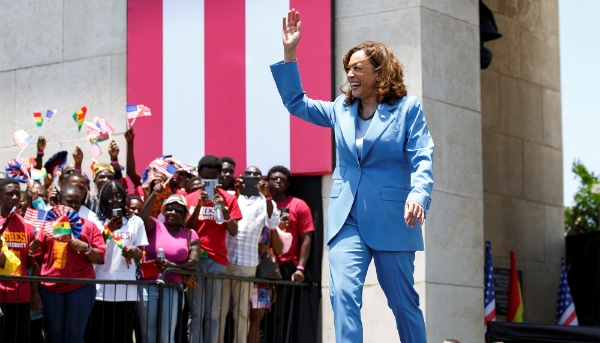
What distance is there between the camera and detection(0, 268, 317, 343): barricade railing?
27.5ft

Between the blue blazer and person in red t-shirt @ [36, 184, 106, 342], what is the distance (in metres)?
3.46

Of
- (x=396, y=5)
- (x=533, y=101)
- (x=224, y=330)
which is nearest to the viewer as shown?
(x=224, y=330)

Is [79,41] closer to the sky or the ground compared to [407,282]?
closer to the sky

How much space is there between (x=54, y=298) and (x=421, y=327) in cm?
402

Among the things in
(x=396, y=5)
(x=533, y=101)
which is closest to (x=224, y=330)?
(x=396, y=5)

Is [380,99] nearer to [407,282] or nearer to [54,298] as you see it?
[407,282]

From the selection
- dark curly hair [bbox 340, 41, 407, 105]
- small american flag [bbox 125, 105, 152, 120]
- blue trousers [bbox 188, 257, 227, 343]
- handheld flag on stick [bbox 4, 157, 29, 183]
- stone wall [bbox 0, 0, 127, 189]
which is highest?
stone wall [bbox 0, 0, 127, 189]

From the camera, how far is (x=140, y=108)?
11078mm

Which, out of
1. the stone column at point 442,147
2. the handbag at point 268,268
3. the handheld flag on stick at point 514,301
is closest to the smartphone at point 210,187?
the handbag at point 268,268

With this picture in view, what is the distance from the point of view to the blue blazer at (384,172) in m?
5.52

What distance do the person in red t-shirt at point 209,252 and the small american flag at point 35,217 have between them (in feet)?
4.78

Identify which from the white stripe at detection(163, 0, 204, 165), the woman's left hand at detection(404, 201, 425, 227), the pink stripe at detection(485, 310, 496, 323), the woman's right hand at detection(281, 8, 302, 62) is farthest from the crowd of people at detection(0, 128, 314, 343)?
the woman's left hand at detection(404, 201, 425, 227)

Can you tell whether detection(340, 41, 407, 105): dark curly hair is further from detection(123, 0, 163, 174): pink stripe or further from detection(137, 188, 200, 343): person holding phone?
detection(123, 0, 163, 174): pink stripe

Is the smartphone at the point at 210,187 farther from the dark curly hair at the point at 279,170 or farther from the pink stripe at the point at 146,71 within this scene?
the pink stripe at the point at 146,71
